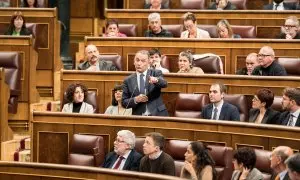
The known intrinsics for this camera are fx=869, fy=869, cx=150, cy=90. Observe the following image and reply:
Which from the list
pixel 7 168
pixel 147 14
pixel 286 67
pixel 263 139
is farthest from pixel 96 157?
pixel 147 14

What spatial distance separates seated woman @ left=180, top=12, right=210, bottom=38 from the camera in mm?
4543

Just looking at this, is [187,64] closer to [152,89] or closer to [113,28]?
[152,89]

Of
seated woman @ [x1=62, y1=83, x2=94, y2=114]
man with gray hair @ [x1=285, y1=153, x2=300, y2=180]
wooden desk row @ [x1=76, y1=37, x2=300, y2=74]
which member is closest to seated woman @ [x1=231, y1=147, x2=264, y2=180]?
man with gray hair @ [x1=285, y1=153, x2=300, y2=180]

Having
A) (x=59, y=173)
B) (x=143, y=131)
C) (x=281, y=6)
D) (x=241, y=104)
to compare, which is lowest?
(x=59, y=173)

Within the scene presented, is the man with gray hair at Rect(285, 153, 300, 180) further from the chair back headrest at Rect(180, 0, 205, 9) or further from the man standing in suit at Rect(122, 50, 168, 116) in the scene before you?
the chair back headrest at Rect(180, 0, 205, 9)

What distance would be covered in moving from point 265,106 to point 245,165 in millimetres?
568

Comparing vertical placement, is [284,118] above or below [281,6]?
below

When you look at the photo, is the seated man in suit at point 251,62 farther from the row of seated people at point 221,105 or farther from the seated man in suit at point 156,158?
the seated man in suit at point 156,158

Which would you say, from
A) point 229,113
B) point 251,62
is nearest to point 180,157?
point 229,113

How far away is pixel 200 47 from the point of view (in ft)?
14.5

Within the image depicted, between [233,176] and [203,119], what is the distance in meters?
0.51

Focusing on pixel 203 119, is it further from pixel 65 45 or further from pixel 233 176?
pixel 65 45

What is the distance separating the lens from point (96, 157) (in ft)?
11.7

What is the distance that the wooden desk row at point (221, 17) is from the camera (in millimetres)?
4805
